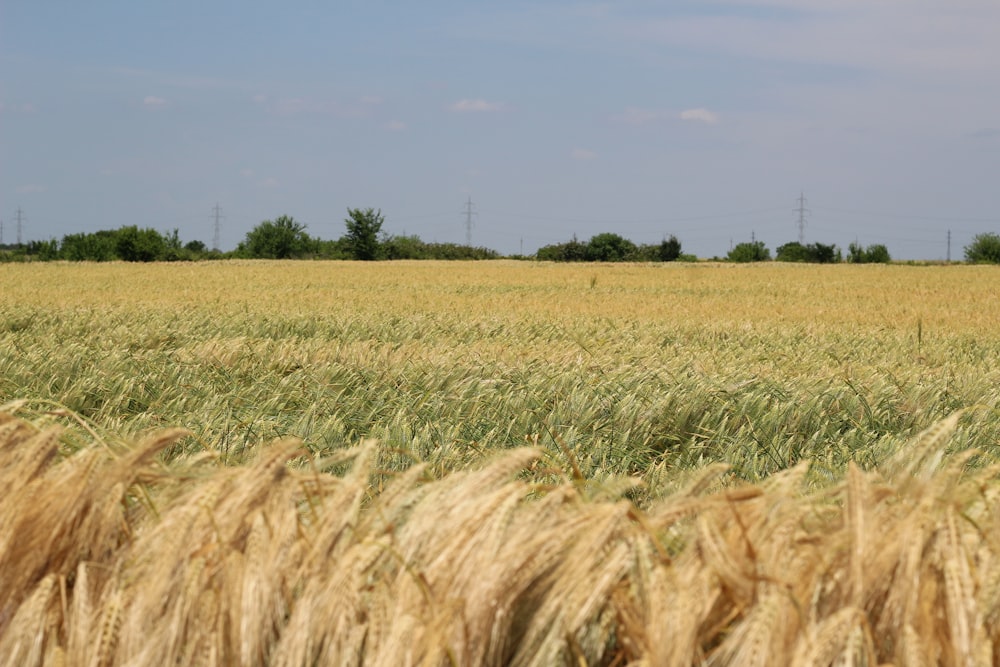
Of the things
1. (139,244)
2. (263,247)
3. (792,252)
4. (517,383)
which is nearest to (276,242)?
(263,247)

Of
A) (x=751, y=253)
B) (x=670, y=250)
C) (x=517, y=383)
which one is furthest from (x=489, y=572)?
(x=751, y=253)

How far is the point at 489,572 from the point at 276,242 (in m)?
79.9

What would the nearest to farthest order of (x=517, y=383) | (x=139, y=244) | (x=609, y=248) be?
(x=517, y=383) < (x=139, y=244) < (x=609, y=248)

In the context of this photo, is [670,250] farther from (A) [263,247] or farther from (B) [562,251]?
(A) [263,247]

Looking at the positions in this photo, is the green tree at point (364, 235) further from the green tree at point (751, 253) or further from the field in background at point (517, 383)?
the field in background at point (517, 383)

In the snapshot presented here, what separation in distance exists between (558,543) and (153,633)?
0.55m

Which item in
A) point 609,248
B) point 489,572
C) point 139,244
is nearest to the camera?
point 489,572

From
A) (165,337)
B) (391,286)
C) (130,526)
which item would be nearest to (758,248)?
(391,286)

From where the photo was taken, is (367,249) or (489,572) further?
(367,249)

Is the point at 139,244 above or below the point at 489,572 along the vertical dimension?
above

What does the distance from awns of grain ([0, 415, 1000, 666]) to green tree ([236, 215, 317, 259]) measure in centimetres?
7805

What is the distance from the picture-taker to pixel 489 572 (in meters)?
1.14

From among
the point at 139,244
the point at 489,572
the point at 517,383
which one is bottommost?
the point at 517,383

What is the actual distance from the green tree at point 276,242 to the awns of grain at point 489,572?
7805 centimetres
